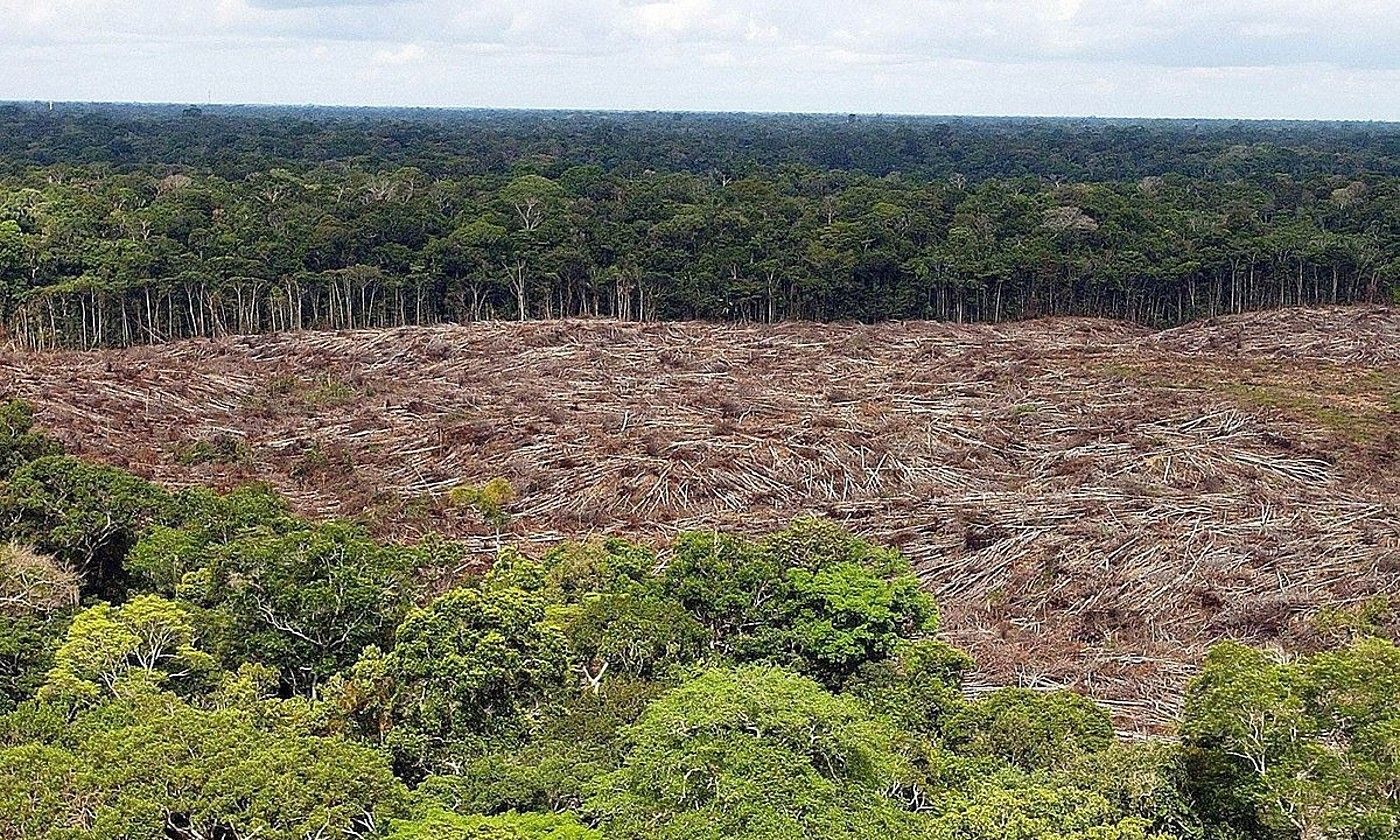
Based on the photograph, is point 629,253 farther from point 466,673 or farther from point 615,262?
point 466,673

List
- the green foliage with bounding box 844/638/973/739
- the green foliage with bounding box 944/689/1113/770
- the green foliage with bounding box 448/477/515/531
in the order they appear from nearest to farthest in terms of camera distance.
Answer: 1. the green foliage with bounding box 944/689/1113/770
2. the green foliage with bounding box 844/638/973/739
3. the green foliage with bounding box 448/477/515/531

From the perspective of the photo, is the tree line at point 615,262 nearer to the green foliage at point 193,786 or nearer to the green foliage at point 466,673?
the green foliage at point 466,673

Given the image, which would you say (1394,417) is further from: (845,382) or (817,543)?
(817,543)

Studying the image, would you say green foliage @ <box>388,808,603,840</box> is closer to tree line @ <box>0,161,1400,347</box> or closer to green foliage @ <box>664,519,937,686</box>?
green foliage @ <box>664,519,937,686</box>

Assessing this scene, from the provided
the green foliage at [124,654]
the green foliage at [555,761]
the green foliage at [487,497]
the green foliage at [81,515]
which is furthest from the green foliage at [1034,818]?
the green foliage at [487,497]

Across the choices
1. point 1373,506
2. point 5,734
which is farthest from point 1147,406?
point 5,734

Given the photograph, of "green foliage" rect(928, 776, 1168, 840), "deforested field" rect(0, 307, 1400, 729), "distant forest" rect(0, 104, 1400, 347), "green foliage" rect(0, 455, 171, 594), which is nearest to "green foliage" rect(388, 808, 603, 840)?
"green foliage" rect(928, 776, 1168, 840)

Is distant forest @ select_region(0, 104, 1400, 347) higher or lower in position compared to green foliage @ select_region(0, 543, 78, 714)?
higher
